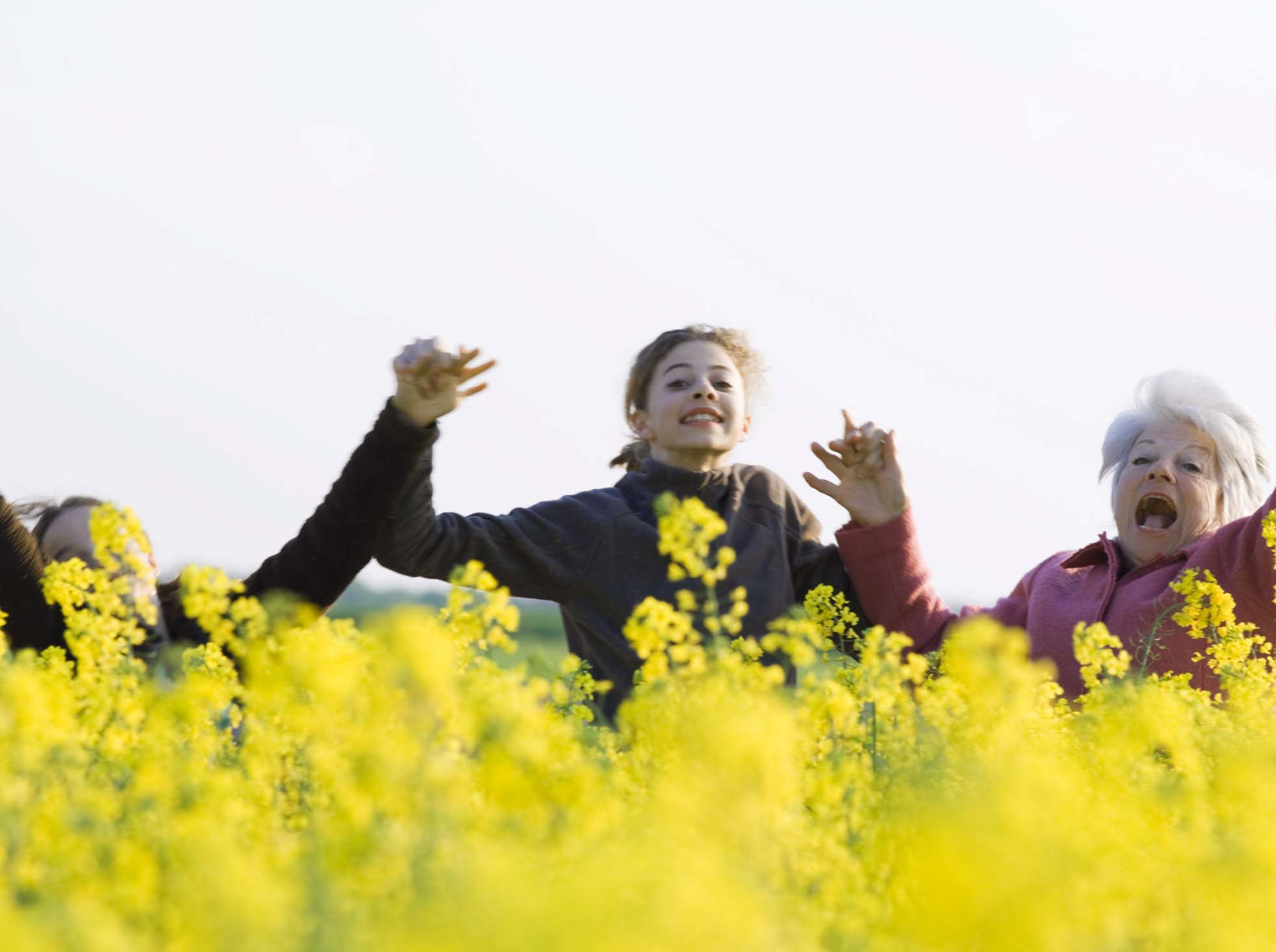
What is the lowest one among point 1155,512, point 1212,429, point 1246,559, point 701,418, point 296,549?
point 296,549

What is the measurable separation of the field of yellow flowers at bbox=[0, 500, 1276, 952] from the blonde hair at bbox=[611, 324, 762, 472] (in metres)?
1.74

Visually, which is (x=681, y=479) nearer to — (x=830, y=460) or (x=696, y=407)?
(x=696, y=407)

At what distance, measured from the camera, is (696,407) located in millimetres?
4906

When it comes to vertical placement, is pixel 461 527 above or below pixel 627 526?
below

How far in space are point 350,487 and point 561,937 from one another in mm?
3227

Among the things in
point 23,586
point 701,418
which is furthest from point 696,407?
point 23,586

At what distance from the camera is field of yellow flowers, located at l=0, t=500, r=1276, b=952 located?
1703mm

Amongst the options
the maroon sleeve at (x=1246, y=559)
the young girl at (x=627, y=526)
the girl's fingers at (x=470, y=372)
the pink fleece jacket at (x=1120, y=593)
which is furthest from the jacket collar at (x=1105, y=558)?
the girl's fingers at (x=470, y=372)

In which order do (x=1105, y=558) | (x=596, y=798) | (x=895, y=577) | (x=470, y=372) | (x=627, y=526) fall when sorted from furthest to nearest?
(x=1105, y=558) → (x=895, y=577) → (x=627, y=526) → (x=470, y=372) → (x=596, y=798)

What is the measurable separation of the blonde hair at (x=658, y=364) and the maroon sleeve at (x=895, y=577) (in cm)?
73

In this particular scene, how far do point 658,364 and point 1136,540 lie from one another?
1837mm

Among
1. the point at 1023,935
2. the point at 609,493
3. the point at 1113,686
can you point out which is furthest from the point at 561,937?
the point at 609,493

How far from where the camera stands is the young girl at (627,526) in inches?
175

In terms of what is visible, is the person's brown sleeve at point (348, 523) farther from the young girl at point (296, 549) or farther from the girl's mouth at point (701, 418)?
→ the girl's mouth at point (701, 418)
